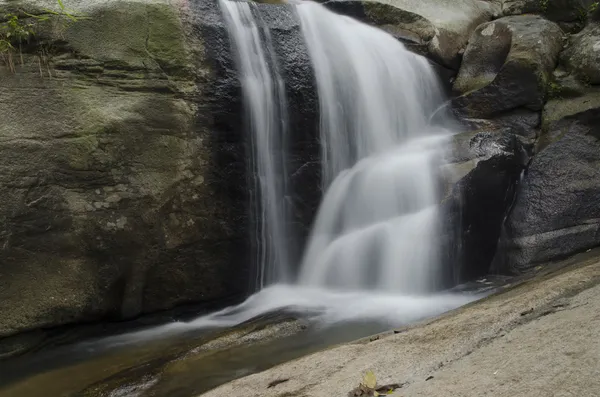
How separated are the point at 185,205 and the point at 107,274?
106 centimetres

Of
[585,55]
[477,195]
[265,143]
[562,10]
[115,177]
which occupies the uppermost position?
[562,10]

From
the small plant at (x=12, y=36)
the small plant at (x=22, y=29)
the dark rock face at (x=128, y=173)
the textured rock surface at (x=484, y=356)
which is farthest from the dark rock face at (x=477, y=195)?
the small plant at (x=12, y=36)

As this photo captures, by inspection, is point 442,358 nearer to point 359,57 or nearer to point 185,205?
point 185,205

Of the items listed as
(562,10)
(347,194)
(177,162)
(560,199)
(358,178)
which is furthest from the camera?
(562,10)

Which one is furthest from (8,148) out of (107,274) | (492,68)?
(492,68)

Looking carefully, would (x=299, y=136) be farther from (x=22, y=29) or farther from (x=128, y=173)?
(x=22, y=29)

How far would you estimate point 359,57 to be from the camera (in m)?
7.80

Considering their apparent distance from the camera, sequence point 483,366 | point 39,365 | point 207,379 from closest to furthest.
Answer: point 483,366
point 207,379
point 39,365

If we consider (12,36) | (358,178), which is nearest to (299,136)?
(358,178)

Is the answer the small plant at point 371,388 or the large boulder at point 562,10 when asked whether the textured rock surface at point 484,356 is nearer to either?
the small plant at point 371,388

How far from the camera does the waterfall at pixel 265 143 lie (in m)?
6.35

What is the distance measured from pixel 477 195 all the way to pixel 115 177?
13.0 feet

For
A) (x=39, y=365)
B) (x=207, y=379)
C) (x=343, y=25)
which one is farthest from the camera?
(x=343, y=25)

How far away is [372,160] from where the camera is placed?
7.17 m
